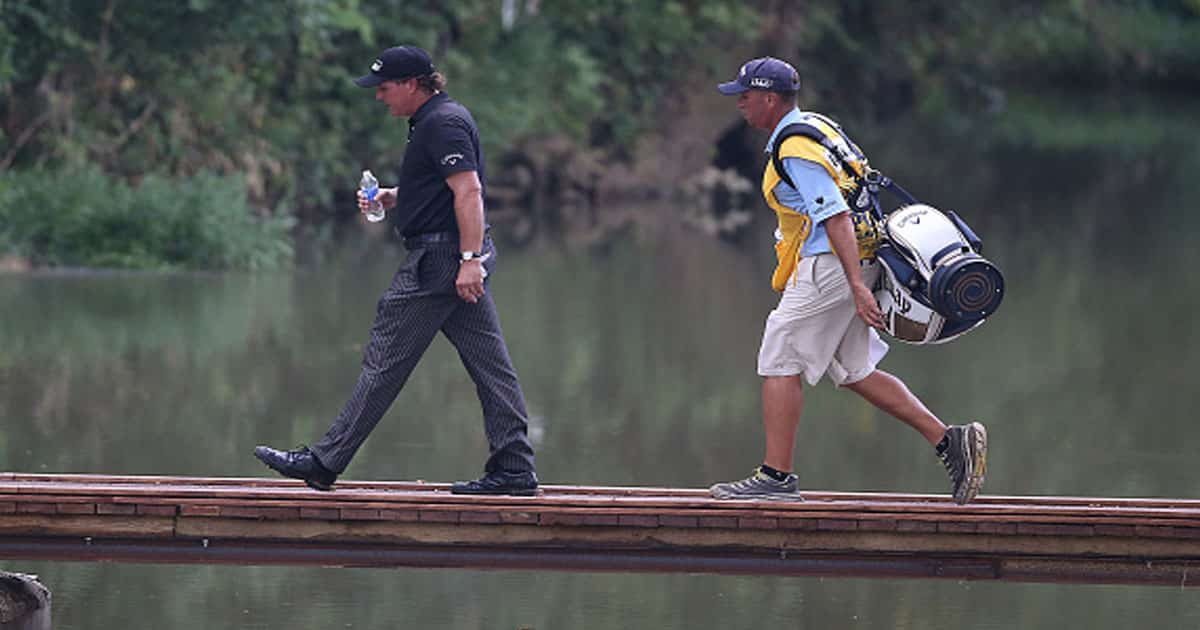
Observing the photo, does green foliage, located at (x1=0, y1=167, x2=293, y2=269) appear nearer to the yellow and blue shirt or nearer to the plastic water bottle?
the plastic water bottle

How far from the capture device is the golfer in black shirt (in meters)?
8.23

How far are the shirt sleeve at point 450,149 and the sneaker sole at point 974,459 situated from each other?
1990 millimetres

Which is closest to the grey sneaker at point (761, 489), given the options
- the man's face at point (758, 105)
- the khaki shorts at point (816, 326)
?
the khaki shorts at point (816, 326)

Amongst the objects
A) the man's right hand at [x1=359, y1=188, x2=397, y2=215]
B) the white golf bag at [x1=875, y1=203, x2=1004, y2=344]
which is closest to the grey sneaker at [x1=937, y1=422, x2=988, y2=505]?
the white golf bag at [x1=875, y1=203, x2=1004, y2=344]

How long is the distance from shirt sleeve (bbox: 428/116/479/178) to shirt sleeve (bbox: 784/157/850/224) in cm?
112

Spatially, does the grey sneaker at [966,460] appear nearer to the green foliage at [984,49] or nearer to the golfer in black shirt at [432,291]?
the golfer in black shirt at [432,291]

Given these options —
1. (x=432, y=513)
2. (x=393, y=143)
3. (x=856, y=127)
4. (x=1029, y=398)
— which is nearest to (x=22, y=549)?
(x=432, y=513)

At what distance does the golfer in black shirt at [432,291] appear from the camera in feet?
27.0

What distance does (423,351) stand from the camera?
→ 27.6 feet

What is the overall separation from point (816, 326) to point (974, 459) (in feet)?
2.37

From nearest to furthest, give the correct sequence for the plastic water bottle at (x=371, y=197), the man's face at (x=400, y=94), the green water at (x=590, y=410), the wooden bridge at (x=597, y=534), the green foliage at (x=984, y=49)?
1. the wooden bridge at (x=597, y=534)
2. the man's face at (x=400, y=94)
3. the plastic water bottle at (x=371, y=197)
4. the green water at (x=590, y=410)
5. the green foliage at (x=984, y=49)

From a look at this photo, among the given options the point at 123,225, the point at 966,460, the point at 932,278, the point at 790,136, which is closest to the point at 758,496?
the point at 966,460

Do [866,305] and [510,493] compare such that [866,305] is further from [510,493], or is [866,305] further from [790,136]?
[510,493]

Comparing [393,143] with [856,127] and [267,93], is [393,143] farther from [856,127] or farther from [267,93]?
[856,127]
